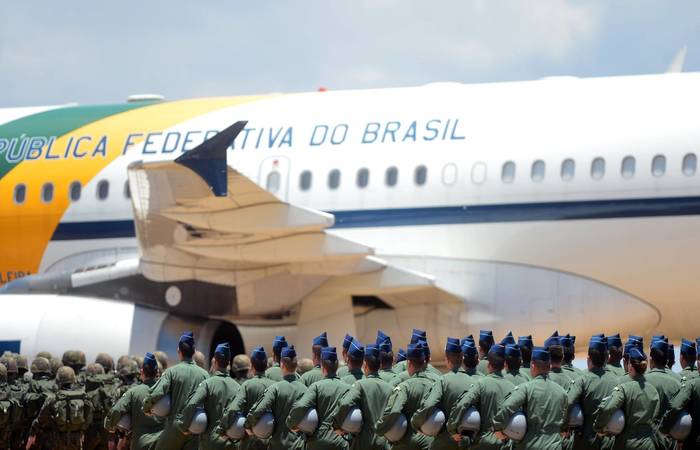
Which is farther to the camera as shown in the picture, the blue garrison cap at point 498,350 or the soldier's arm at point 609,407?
the blue garrison cap at point 498,350

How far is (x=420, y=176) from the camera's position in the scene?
769 inches

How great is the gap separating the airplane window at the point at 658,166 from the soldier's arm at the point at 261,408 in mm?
8716

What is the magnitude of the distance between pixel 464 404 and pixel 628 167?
874 centimetres

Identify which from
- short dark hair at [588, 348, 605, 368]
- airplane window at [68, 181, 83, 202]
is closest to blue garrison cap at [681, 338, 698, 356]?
short dark hair at [588, 348, 605, 368]

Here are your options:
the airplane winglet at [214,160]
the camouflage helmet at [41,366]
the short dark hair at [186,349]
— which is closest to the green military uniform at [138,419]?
the short dark hair at [186,349]

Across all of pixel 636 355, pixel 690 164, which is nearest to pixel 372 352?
pixel 636 355

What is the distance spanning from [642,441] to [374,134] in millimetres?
9890

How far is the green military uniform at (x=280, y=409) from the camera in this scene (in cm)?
1125

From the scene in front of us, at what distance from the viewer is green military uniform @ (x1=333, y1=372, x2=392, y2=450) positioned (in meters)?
11.0

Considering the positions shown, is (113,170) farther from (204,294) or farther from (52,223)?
(204,294)

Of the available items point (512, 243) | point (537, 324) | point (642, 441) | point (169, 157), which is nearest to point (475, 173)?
point (512, 243)

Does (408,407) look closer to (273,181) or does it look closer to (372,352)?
(372,352)

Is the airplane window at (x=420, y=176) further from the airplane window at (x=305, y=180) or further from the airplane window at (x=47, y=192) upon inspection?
the airplane window at (x=47, y=192)

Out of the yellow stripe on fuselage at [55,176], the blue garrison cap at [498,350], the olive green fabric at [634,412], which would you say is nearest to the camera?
the olive green fabric at [634,412]
